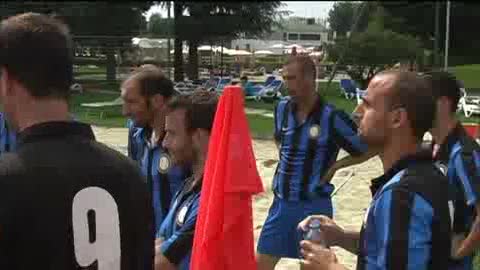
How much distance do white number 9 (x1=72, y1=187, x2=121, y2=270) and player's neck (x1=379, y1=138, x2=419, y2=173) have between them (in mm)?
1034

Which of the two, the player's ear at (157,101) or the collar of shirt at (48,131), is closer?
the collar of shirt at (48,131)

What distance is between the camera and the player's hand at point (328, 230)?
2.92 metres

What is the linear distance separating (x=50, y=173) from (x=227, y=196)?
3.81ft

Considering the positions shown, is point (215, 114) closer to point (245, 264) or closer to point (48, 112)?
point (245, 264)

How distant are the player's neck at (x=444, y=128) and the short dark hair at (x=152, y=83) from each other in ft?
5.50

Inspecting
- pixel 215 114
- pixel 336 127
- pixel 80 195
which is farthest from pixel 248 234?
pixel 336 127

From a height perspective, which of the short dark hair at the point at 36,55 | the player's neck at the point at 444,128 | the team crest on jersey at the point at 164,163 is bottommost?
the team crest on jersey at the point at 164,163

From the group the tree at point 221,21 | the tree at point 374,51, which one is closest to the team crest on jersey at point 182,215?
the tree at point 221,21

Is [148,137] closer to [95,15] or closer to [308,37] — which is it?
[95,15]

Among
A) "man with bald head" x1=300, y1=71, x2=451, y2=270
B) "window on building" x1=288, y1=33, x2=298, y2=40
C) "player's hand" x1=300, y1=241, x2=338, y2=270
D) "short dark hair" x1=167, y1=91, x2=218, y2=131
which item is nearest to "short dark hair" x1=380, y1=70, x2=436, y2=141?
"man with bald head" x1=300, y1=71, x2=451, y2=270

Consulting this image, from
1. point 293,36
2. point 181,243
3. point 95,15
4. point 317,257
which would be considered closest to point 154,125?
point 181,243

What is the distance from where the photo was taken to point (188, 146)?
3510 millimetres

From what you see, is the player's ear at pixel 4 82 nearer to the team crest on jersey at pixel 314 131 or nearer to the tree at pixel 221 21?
the team crest on jersey at pixel 314 131

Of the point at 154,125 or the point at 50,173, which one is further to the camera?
the point at 154,125
